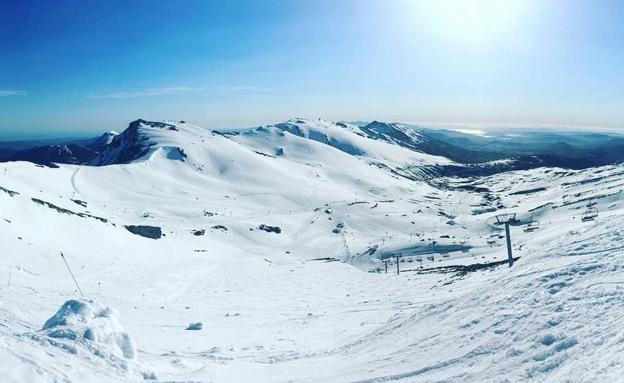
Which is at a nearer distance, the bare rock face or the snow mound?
the snow mound

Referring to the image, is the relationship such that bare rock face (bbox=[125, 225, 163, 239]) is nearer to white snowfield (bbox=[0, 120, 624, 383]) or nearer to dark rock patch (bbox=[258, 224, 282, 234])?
white snowfield (bbox=[0, 120, 624, 383])

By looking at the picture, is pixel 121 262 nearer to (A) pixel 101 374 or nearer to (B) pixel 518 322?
(A) pixel 101 374

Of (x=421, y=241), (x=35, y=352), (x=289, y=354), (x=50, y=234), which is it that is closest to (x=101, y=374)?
(x=35, y=352)

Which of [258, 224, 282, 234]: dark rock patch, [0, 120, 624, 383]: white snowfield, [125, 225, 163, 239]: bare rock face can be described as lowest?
[258, 224, 282, 234]: dark rock patch

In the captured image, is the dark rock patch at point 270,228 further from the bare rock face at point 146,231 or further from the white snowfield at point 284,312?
the bare rock face at point 146,231

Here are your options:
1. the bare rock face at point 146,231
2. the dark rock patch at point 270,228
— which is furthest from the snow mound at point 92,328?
the dark rock patch at point 270,228

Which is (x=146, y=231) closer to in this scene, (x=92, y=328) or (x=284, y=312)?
(x=284, y=312)

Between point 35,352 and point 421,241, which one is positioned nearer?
point 35,352

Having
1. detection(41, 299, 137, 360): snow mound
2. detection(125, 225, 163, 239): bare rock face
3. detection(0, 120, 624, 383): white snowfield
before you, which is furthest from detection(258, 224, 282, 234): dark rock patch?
detection(41, 299, 137, 360): snow mound
